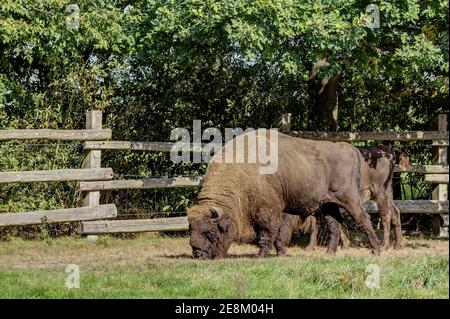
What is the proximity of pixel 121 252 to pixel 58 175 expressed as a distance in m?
2.11

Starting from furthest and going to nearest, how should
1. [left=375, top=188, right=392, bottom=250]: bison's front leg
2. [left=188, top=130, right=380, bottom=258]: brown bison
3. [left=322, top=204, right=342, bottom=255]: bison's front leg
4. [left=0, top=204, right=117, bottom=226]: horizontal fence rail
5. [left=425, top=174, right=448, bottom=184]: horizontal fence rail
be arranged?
1. [left=425, top=174, right=448, bottom=184]: horizontal fence rail
2. [left=0, top=204, right=117, bottom=226]: horizontal fence rail
3. [left=375, top=188, right=392, bottom=250]: bison's front leg
4. [left=322, top=204, right=342, bottom=255]: bison's front leg
5. [left=188, top=130, right=380, bottom=258]: brown bison

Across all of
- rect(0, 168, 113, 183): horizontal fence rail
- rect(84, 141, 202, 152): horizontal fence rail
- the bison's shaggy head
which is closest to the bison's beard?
the bison's shaggy head

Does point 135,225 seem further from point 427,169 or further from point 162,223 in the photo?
point 427,169

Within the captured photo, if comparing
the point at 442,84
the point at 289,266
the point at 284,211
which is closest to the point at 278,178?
the point at 284,211

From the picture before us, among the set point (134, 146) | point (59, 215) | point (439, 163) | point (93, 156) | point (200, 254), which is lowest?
point (200, 254)

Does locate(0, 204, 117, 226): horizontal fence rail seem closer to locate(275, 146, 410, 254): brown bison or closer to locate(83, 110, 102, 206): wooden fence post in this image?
locate(83, 110, 102, 206): wooden fence post

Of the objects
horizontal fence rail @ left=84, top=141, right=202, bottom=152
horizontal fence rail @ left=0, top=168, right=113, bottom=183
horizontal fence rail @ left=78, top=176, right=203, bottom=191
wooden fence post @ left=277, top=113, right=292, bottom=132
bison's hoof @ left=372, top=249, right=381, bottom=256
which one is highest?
wooden fence post @ left=277, top=113, right=292, bottom=132

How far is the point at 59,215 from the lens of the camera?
1312 cm

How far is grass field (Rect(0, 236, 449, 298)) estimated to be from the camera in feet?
24.0

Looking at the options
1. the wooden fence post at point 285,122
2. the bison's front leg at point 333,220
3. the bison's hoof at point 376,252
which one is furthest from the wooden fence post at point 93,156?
the bison's hoof at point 376,252

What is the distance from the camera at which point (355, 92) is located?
16141mm

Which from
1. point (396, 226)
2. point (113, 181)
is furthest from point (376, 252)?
point (113, 181)

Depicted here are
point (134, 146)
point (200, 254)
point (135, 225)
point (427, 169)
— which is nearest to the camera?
point (200, 254)
